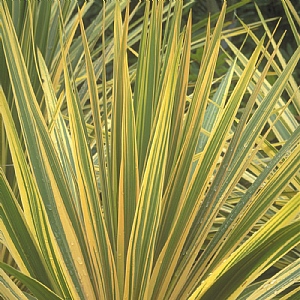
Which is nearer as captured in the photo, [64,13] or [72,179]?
[72,179]

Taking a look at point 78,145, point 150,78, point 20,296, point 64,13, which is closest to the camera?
point 20,296

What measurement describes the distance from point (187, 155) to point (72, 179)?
0.52 feet

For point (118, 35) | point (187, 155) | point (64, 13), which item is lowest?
point (187, 155)

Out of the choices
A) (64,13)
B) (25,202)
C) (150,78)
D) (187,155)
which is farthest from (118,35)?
(64,13)

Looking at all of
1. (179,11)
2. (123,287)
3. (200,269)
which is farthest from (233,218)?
(179,11)

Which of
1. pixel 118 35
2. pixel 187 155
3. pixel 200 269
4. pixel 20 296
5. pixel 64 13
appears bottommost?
pixel 20 296

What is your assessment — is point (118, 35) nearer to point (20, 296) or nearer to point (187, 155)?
point (187, 155)

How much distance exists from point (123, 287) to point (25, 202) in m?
0.16

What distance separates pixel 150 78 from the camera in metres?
0.85

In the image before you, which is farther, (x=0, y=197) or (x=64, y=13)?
(x=64, y=13)

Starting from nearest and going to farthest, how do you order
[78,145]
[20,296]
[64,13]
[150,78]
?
1. [20,296]
2. [78,145]
3. [150,78]
4. [64,13]

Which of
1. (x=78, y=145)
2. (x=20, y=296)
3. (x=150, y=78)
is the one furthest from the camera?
(x=150, y=78)

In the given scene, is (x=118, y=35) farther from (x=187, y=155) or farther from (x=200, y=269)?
(x=200, y=269)

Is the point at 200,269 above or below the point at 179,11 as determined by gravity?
below
